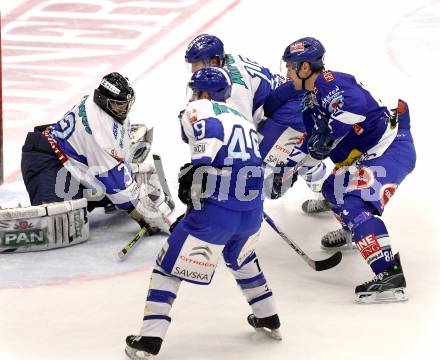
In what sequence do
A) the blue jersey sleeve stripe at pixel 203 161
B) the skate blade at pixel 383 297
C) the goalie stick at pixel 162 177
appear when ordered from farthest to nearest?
the goalie stick at pixel 162 177 → the skate blade at pixel 383 297 → the blue jersey sleeve stripe at pixel 203 161

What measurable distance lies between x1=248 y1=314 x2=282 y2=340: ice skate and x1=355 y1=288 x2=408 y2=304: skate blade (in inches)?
23.1

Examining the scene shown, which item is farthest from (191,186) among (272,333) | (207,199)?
(272,333)

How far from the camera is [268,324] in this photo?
4852 millimetres

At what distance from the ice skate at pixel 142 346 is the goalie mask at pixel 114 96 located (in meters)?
1.66

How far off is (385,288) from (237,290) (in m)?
0.73

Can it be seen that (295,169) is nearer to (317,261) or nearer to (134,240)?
(317,261)

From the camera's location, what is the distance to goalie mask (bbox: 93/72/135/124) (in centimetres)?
591

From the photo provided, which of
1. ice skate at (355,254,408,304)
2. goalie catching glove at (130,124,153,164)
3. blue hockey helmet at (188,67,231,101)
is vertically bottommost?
ice skate at (355,254,408,304)

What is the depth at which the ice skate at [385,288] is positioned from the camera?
530 cm

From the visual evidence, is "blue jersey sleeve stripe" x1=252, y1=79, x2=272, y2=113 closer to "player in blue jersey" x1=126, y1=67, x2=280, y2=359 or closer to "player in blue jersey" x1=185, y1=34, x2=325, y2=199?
"player in blue jersey" x1=185, y1=34, x2=325, y2=199

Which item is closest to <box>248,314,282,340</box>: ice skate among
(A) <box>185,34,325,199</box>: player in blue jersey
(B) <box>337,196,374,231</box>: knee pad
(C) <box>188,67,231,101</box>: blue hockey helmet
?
(B) <box>337,196,374,231</box>: knee pad

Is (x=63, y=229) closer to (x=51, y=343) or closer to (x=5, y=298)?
(x=5, y=298)

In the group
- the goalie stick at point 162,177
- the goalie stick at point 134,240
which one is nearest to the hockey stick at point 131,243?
the goalie stick at point 134,240

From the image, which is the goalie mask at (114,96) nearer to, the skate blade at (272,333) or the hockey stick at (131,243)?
the hockey stick at (131,243)
